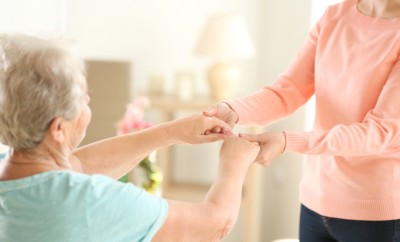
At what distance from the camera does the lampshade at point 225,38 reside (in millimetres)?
3361

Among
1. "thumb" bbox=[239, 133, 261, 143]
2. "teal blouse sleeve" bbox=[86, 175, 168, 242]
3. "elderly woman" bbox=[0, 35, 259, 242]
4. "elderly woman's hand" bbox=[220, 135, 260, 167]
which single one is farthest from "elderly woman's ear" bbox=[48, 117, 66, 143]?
"thumb" bbox=[239, 133, 261, 143]

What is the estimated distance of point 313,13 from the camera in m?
3.38

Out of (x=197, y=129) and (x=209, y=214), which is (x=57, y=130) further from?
(x=197, y=129)

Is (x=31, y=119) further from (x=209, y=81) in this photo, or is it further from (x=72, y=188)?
(x=209, y=81)

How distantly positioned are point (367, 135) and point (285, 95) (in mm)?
389

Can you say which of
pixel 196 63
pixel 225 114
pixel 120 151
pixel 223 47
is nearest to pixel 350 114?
pixel 225 114

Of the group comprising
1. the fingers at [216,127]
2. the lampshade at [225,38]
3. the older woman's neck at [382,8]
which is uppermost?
the older woman's neck at [382,8]

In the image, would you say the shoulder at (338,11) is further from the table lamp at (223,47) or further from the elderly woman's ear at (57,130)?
the table lamp at (223,47)

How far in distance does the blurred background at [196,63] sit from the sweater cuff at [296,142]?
6.08ft

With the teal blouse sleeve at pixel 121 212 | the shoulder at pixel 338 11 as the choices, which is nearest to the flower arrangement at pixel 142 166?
the shoulder at pixel 338 11

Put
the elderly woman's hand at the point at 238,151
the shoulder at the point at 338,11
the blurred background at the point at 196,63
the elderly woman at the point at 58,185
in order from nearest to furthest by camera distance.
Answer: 1. the elderly woman at the point at 58,185
2. the elderly woman's hand at the point at 238,151
3. the shoulder at the point at 338,11
4. the blurred background at the point at 196,63

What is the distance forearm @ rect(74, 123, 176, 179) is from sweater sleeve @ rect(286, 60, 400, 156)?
0.35 metres

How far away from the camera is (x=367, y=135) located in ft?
4.77

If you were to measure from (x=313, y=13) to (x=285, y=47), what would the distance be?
1.09ft
